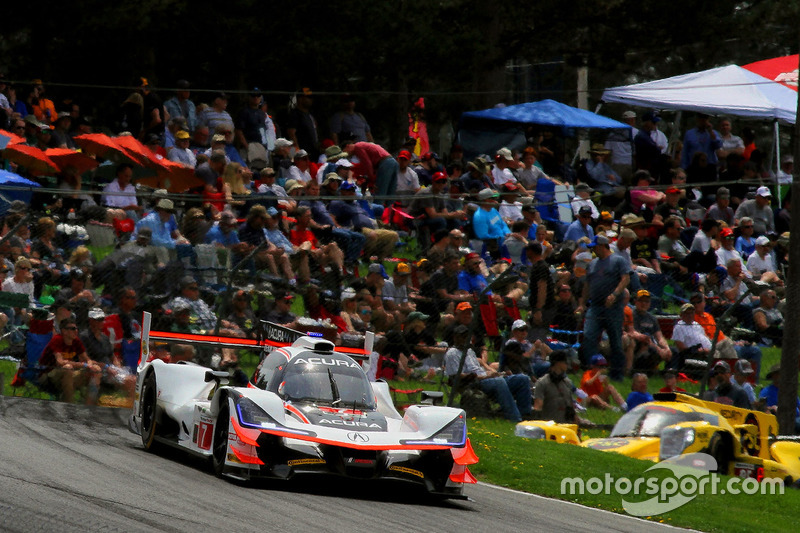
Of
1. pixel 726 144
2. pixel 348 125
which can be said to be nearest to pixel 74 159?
pixel 348 125

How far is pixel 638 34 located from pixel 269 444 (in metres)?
21.2

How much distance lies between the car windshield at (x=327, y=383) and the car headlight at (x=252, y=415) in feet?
1.89

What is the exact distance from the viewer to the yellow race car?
13125 mm

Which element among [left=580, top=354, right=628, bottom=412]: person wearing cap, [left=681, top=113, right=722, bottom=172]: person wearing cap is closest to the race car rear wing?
[left=580, top=354, right=628, bottom=412]: person wearing cap

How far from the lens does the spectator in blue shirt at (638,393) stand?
51.0 ft

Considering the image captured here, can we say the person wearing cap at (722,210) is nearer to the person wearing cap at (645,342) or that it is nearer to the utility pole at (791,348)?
the person wearing cap at (645,342)

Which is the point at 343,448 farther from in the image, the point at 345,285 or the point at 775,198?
the point at 775,198

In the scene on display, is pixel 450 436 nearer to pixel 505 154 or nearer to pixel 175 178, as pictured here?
pixel 175 178

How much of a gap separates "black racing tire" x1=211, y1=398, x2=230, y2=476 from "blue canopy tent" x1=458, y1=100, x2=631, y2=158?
612 inches

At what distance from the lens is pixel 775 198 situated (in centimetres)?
2522

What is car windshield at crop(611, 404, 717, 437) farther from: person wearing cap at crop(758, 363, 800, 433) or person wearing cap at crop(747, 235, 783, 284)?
person wearing cap at crop(747, 235, 783, 284)

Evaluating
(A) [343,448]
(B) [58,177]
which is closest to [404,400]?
(A) [343,448]

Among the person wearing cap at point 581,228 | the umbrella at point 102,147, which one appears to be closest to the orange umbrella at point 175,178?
the umbrella at point 102,147

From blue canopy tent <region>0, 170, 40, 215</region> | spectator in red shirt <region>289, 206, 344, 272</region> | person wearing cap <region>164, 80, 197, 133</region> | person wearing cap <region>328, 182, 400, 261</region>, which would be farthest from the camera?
person wearing cap <region>164, 80, 197, 133</region>
